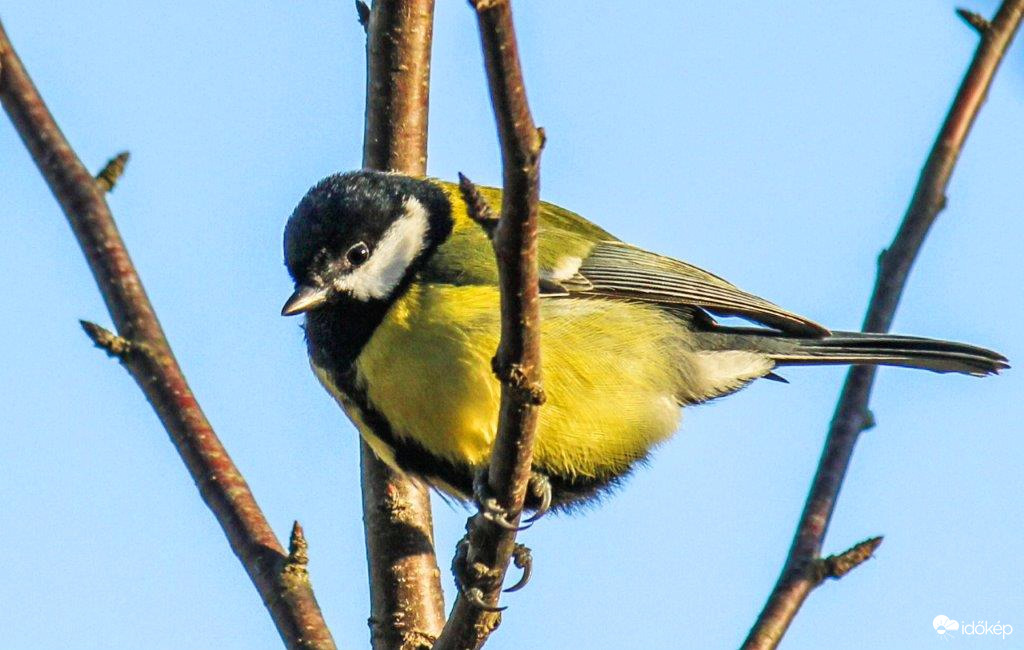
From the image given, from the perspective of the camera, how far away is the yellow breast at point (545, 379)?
337cm

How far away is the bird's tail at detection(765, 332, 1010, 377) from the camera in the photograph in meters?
3.89

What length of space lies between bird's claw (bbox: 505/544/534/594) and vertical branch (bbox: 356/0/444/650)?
24.4 inches

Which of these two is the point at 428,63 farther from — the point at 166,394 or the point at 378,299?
the point at 166,394

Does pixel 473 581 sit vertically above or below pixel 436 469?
below

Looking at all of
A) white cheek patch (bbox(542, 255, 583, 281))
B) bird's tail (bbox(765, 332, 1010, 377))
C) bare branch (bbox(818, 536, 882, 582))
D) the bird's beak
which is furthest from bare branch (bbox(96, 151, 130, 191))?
bird's tail (bbox(765, 332, 1010, 377))

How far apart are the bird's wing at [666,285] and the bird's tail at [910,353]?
82 mm

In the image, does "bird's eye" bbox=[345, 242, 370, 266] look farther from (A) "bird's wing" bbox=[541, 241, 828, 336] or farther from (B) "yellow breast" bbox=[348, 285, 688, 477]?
(A) "bird's wing" bbox=[541, 241, 828, 336]

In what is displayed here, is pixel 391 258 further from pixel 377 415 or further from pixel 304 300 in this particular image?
pixel 377 415

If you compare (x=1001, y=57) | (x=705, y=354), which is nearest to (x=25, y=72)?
(x=705, y=354)

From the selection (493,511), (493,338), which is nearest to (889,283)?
(493,338)

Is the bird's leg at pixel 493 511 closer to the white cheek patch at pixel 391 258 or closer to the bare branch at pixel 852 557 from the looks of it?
the bare branch at pixel 852 557

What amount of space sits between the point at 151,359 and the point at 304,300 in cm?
65

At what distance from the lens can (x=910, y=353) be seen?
3.92m

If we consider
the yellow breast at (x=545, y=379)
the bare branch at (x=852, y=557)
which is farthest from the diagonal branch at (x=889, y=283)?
the yellow breast at (x=545, y=379)
